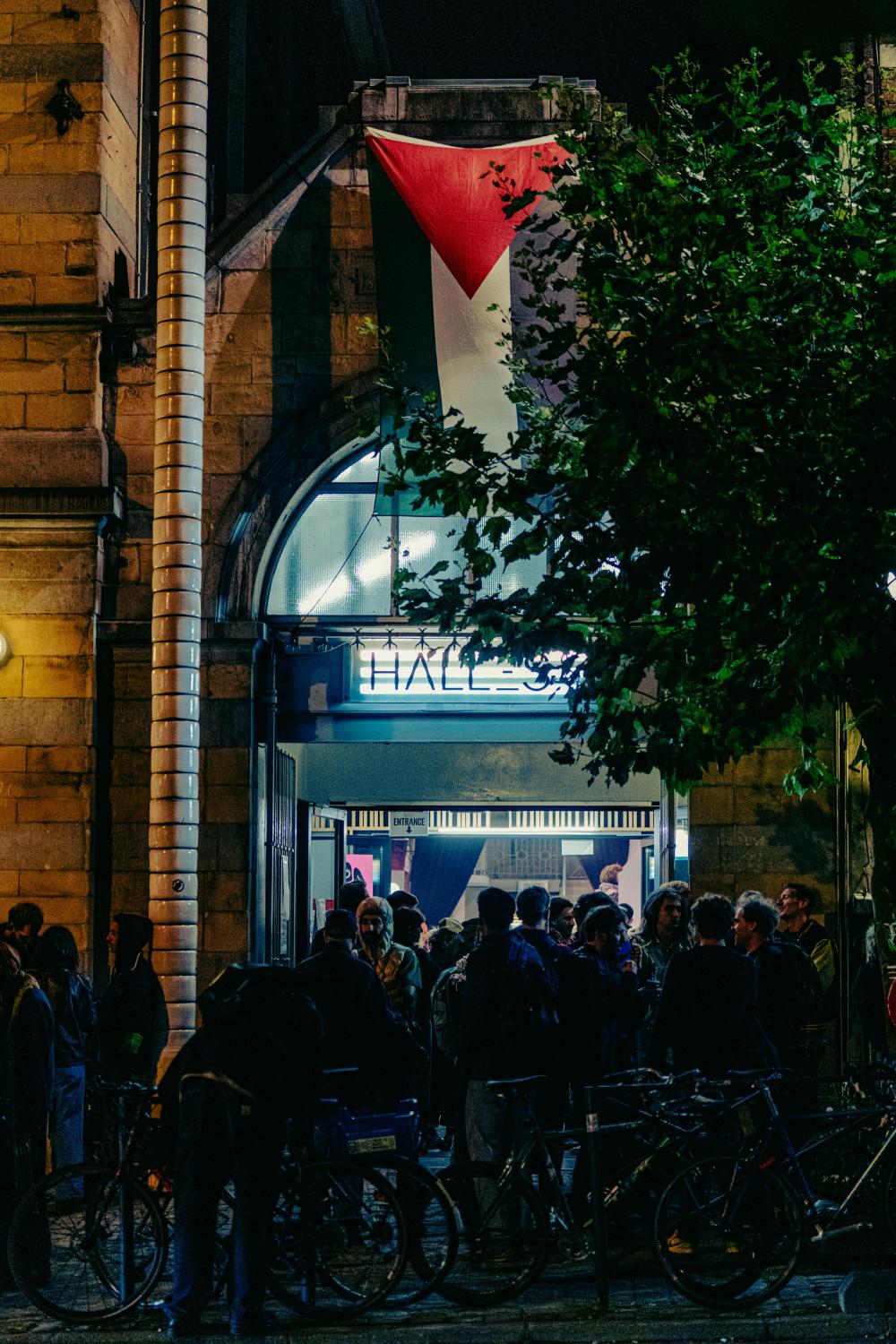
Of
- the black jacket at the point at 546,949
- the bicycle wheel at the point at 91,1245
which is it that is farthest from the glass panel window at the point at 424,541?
the bicycle wheel at the point at 91,1245

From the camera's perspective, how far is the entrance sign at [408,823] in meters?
21.2

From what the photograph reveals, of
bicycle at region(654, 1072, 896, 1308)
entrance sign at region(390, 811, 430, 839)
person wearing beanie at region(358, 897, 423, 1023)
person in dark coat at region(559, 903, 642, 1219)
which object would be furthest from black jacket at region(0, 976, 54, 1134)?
entrance sign at region(390, 811, 430, 839)

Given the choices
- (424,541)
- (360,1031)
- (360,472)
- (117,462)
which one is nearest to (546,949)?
(360,1031)

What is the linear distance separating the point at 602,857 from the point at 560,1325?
14.1 metres

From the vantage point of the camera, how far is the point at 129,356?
15.5 metres

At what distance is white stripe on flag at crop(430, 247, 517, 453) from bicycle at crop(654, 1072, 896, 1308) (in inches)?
318

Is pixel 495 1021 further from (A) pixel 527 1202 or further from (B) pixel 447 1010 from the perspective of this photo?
(A) pixel 527 1202

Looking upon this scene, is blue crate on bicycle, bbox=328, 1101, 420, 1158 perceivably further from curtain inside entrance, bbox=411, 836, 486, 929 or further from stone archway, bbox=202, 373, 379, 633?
curtain inside entrance, bbox=411, 836, 486, 929

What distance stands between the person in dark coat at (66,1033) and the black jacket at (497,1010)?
8.55ft

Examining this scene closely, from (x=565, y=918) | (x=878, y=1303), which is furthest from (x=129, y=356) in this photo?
(x=878, y=1303)

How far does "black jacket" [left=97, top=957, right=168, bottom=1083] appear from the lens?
11578 millimetres

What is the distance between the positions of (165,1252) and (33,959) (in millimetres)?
2778

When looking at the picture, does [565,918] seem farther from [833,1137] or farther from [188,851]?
[833,1137]

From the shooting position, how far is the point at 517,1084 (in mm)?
8836
